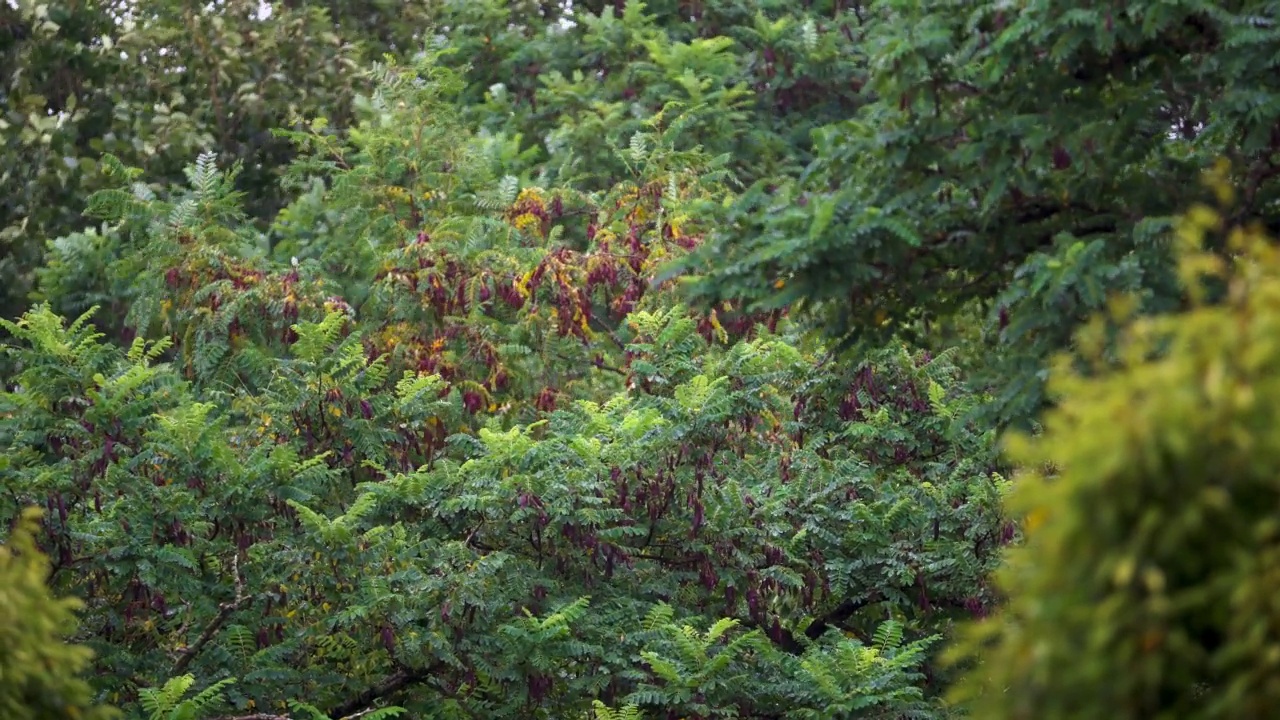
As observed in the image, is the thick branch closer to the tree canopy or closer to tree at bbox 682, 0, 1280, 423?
the tree canopy

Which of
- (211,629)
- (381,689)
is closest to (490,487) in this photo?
(381,689)

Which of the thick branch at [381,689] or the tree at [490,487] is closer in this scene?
the tree at [490,487]

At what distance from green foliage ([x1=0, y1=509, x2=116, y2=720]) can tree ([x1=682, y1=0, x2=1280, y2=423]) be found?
308 cm

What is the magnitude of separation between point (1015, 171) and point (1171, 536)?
3601 millimetres

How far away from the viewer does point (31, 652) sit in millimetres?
4559

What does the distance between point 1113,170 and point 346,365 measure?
442cm

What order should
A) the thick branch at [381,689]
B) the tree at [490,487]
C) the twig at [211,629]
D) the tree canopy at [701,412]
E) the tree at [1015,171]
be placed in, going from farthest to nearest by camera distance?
the thick branch at [381,689], the tree at [490,487], the twig at [211,629], the tree at [1015,171], the tree canopy at [701,412]

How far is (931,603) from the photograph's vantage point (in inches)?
397

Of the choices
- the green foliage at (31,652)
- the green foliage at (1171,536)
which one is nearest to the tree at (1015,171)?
the green foliage at (1171,536)

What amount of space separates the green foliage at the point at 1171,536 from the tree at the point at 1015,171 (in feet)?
9.16

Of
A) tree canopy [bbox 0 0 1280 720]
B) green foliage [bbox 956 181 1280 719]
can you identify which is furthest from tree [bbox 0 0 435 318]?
green foliage [bbox 956 181 1280 719]

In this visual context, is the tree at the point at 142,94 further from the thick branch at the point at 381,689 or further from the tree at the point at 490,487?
the thick branch at the point at 381,689

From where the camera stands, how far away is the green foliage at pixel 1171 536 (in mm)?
3348

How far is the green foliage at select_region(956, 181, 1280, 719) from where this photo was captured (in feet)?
11.0
